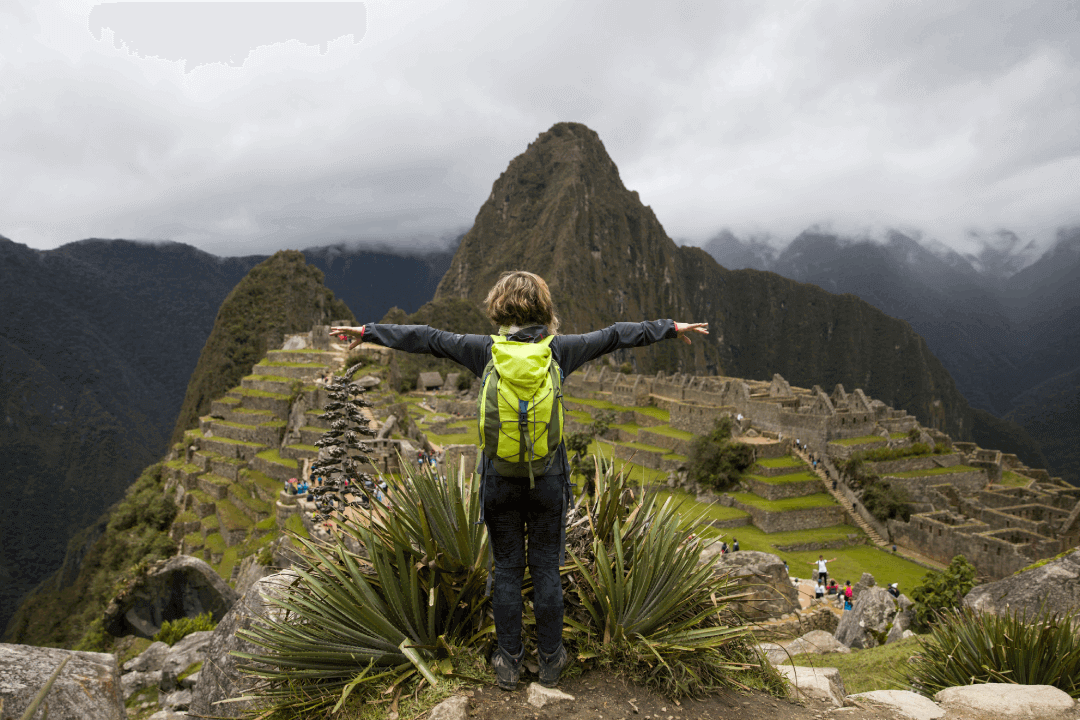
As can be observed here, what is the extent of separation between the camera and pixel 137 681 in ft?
21.6

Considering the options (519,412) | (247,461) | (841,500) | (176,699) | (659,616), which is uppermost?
(519,412)


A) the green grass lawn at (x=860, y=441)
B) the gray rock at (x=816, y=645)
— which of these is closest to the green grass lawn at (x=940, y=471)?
the green grass lawn at (x=860, y=441)

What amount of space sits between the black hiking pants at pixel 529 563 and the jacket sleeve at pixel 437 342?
790 millimetres

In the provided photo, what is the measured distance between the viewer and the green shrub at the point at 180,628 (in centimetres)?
823

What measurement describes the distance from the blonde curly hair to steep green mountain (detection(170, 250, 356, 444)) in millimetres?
66145

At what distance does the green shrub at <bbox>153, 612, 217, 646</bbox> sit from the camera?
8.23m

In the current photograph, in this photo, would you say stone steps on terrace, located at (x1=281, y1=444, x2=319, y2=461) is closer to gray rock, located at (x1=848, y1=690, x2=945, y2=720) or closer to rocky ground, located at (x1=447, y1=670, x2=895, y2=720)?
rocky ground, located at (x1=447, y1=670, x2=895, y2=720)

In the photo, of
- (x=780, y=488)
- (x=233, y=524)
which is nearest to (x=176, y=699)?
(x=233, y=524)

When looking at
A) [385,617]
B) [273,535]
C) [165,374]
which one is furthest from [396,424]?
[165,374]

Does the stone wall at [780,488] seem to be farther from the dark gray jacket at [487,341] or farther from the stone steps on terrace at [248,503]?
the dark gray jacket at [487,341]

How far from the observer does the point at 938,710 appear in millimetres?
3045

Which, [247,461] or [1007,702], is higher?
[1007,702]

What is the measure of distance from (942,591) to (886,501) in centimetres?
1863

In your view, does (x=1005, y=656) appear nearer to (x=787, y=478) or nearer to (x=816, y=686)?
(x=816, y=686)
